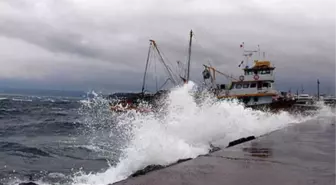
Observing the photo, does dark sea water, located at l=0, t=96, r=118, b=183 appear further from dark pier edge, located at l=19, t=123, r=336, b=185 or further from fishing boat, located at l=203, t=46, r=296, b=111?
fishing boat, located at l=203, t=46, r=296, b=111

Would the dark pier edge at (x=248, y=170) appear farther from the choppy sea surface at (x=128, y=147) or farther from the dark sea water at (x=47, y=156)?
the dark sea water at (x=47, y=156)

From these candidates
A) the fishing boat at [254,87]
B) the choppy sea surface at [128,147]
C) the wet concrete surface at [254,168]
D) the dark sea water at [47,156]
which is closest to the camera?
the wet concrete surface at [254,168]

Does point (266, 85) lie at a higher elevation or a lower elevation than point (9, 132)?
higher

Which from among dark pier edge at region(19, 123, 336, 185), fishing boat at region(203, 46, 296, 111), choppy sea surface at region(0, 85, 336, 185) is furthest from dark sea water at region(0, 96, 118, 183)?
fishing boat at region(203, 46, 296, 111)

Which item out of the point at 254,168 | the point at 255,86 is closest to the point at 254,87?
the point at 255,86

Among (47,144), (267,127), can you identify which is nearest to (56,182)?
(47,144)

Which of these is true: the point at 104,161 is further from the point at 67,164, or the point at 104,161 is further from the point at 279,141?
the point at 279,141

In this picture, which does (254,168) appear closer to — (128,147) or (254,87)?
(128,147)

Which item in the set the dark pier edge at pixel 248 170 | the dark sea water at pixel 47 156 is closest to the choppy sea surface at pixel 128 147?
the dark sea water at pixel 47 156

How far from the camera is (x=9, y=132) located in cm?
2008

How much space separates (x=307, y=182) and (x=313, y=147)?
358cm

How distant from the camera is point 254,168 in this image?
5.14m

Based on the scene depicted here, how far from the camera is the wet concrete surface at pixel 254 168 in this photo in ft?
14.2

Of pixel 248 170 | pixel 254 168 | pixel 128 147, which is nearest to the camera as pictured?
pixel 248 170
